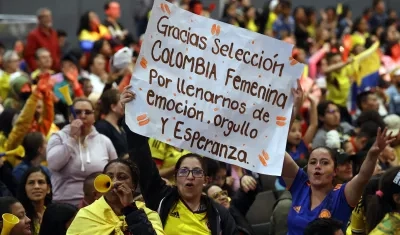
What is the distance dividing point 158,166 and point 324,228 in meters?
3.68

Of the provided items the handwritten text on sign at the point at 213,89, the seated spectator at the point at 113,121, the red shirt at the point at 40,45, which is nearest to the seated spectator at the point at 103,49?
the red shirt at the point at 40,45

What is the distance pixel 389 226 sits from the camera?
7.63 meters

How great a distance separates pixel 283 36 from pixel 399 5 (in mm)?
7814

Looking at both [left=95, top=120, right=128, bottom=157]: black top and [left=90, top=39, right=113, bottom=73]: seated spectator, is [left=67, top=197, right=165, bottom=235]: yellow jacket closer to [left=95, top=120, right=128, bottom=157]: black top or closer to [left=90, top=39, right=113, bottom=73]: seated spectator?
[left=95, top=120, right=128, bottom=157]: black top

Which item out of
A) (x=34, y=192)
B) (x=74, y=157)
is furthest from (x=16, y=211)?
(x=74, y=157)

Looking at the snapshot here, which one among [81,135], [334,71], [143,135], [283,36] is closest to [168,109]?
[143,135]

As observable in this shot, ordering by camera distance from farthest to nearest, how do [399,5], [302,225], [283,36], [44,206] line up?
[399,5] → [283,36] → [44,206] → [302,225]

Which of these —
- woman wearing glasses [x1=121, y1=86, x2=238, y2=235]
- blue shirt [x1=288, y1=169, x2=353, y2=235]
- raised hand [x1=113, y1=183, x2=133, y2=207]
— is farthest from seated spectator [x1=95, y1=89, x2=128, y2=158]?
raised hand [x1=113, y1=183, x2=133, y2=207]

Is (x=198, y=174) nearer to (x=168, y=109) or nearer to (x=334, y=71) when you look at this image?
(x=168, y=109)

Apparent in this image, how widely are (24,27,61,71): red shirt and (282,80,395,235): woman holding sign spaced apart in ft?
28.4

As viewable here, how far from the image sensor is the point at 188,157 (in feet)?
28.1

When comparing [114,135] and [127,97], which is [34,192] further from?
[114,135]

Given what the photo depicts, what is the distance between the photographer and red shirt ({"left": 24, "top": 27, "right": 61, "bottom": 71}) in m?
17.1

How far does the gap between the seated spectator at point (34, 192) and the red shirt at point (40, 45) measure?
23.7 feet
